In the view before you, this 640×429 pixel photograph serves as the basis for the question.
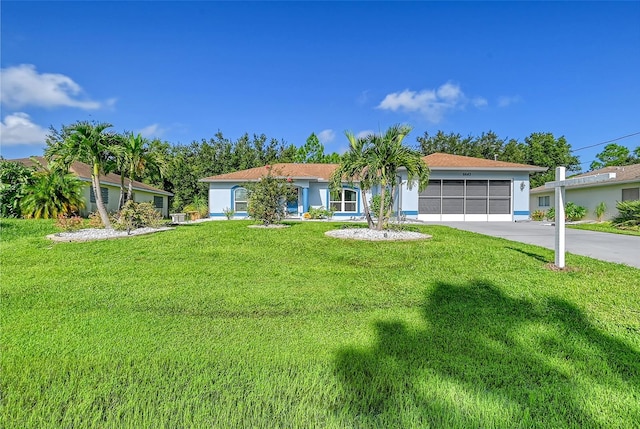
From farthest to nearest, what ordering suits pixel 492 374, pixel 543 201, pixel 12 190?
pixel 543 201, pixel 12 190, pixel 492 374

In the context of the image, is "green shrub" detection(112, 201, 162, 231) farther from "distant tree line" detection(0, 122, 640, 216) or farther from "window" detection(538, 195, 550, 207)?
"window" detection(538, 195, 550, 207)

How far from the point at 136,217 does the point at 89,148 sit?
2.85 m

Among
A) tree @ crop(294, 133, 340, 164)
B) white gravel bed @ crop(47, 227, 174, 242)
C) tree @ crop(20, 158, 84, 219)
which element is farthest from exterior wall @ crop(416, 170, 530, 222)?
tree @ crop(20, 158, 84, 219)

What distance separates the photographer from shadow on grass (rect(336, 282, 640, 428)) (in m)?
1.96

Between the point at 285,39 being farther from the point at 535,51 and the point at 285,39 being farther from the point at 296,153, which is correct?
the point at 296,153

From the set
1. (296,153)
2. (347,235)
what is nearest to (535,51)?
(347,235)

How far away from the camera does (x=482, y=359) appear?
2605 mm

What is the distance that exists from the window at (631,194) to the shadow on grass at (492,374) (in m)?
21.3

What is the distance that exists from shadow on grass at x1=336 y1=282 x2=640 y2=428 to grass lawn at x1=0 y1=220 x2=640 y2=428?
13 millimetres

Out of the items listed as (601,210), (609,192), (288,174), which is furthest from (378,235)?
(609,192)

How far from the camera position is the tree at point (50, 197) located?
1537 cm

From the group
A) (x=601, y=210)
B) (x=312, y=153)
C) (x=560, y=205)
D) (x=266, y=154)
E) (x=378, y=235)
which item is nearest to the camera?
(x=560, y=205)

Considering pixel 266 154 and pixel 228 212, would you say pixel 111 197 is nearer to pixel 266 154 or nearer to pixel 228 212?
pixel 228 212

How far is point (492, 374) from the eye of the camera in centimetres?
238
